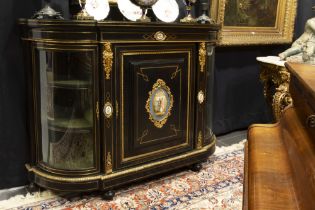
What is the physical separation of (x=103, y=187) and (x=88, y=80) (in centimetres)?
69

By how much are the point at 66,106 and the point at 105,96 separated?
0.25 metres

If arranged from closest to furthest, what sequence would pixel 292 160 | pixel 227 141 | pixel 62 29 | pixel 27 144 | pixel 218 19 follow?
pixel 292 160
pixel 62 29
pixel 27 144
pixel 218 19
pixel 227 141

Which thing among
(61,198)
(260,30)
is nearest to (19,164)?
(61,198)

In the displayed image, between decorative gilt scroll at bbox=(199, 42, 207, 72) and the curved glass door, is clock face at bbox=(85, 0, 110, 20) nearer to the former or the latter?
the curved glass door

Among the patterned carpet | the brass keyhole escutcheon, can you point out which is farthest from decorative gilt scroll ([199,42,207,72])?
the brass keyhole escutcheon

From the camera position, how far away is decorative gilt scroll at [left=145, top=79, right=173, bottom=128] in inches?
96.0

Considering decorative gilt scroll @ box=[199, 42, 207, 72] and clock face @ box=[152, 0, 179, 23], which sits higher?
clock face @ box=[152, 0, 179, 23]

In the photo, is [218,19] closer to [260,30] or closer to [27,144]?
[260,30]

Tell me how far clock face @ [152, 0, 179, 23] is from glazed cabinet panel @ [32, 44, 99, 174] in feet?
2.70

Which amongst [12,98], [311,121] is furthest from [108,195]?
[311,121]

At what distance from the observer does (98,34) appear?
210 centimetres

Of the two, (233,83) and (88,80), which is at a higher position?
(88,80)

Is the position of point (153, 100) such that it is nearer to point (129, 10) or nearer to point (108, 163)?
point (108, 163)

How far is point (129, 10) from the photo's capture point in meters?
2.56
